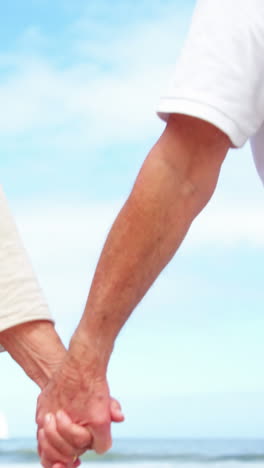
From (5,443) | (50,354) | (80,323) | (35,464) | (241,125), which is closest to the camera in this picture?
(241,125)

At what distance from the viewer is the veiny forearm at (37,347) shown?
2.12 m

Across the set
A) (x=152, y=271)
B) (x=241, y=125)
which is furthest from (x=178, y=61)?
(x=152, y=271)

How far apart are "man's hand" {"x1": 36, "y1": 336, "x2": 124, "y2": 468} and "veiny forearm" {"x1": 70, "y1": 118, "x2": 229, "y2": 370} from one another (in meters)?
0.22

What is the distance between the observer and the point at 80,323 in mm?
1807

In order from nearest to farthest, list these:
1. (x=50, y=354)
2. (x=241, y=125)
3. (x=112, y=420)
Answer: (x=241, y=125)
(x=112, y=420)
(x=50, y=354)

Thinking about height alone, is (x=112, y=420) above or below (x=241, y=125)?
below

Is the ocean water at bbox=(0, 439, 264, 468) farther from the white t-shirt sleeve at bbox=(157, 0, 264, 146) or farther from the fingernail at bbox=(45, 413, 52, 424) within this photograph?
the white t-shirt sleeve at bbox=(157, 0, 264, 146)

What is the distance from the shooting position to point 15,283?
2148 mm

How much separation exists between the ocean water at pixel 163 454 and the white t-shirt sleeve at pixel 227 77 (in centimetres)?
698

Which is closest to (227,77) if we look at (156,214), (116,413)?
(156,214)

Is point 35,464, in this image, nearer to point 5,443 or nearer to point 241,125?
point 5,443

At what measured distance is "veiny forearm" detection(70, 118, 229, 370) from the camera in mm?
1678

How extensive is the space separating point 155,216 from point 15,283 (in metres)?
0.59

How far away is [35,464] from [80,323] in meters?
6.99
